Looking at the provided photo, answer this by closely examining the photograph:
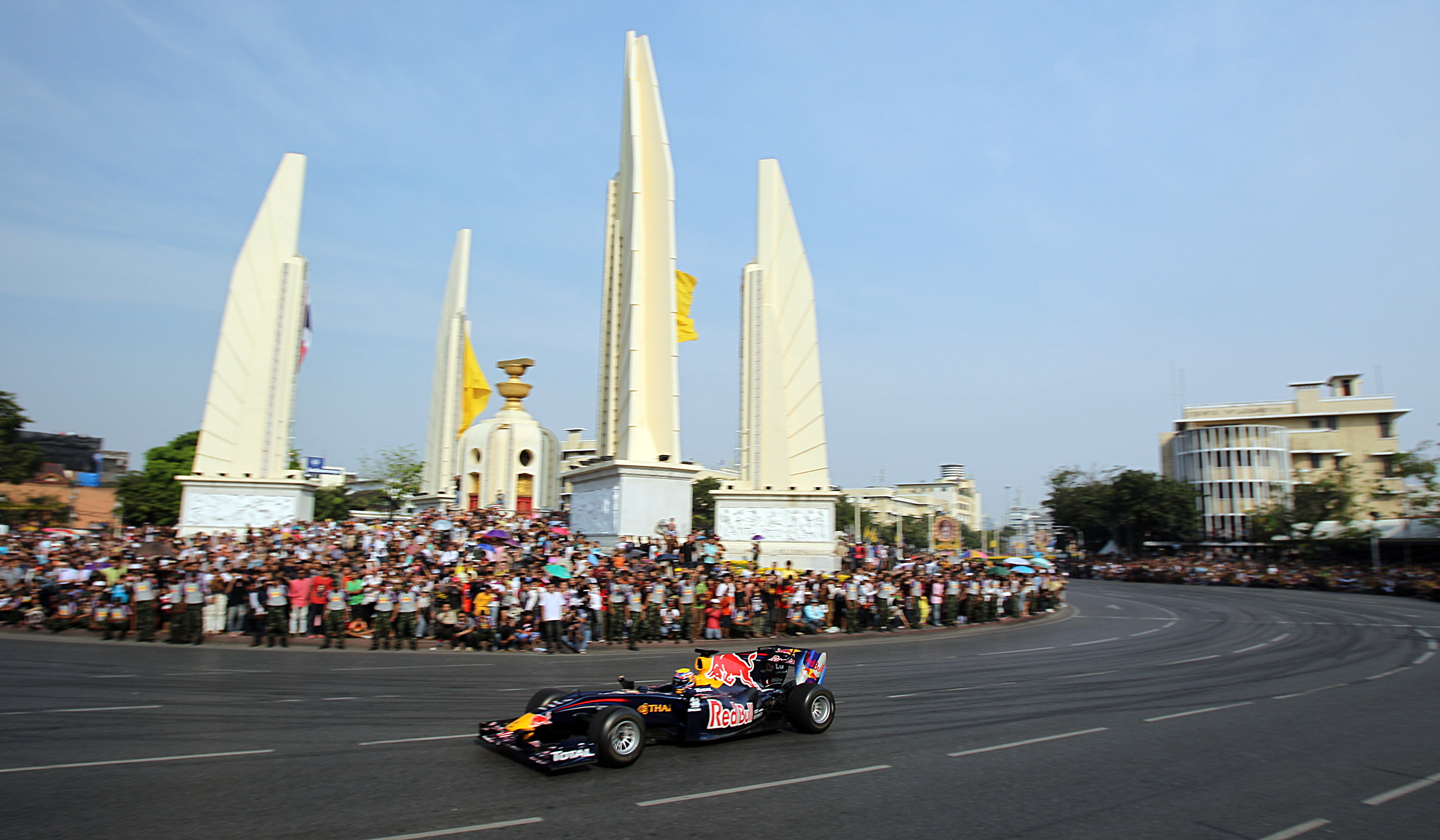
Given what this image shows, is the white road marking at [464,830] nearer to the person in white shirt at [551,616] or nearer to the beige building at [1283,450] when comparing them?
the person in white shirt at [551,616]

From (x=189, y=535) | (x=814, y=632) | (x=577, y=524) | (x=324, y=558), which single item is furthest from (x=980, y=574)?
(x=189, y=535)

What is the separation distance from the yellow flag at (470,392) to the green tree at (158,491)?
2375cm

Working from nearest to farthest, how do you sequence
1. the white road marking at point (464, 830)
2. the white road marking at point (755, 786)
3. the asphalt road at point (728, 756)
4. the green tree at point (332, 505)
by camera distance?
the white road marking at point (464, 830)
the asphalt road at point (728, 756)
the white road marking at point (755, 786)
the green tree at point (332, 505)

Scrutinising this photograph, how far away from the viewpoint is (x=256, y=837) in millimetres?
5562

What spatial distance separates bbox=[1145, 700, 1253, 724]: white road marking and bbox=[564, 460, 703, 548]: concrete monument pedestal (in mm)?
18281

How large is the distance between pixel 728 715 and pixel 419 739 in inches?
122

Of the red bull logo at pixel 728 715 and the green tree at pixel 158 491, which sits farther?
the green tree at pixel 158 491

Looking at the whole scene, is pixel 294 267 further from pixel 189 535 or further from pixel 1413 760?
pixel 1413 760

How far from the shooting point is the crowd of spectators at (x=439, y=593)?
17344 mm

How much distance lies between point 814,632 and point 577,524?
12.1 m

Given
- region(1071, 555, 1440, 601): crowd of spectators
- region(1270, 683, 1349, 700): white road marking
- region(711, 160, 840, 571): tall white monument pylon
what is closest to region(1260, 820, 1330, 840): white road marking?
region(1270, 683, 1349, 700): white road marking

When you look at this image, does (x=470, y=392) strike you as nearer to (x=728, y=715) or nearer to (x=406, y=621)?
(x=406, y=621)

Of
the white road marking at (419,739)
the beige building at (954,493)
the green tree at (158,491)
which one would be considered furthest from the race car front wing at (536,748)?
the beige building at (954,493)

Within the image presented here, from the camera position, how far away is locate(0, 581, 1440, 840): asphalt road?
6230mm
